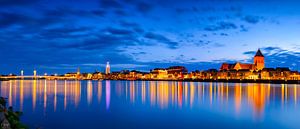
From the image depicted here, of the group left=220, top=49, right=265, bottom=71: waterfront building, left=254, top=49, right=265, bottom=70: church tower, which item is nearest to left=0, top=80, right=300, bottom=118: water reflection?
left=220, top=49, right=265, bottom=71: waterfront building

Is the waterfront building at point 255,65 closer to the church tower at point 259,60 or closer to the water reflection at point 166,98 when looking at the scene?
the church tower at point 259,60

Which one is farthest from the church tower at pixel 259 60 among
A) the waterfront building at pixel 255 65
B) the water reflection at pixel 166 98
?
the water reflection at pixel 166 98

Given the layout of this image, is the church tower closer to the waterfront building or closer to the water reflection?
the waterfront building

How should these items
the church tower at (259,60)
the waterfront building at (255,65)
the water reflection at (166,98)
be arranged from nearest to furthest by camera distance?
1. the water reflection at (166,98)
2. the waterfront building at (255,65)
3. the church tower at (259,60)

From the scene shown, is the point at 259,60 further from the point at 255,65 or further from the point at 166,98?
the point at 166,98

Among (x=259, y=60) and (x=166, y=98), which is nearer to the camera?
(x=166, y=98)

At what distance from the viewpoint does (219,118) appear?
20.0m

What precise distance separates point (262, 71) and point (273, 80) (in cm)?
1335

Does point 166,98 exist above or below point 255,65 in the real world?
below

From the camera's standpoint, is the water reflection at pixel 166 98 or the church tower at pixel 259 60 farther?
the church tower at pixel 259 60

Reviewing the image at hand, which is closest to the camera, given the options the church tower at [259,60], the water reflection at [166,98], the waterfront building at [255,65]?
the water reflection at [166,98]

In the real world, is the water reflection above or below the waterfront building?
below

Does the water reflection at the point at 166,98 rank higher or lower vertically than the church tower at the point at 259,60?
lower

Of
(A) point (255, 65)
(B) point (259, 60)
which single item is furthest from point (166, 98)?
(B) point (259, 60)
